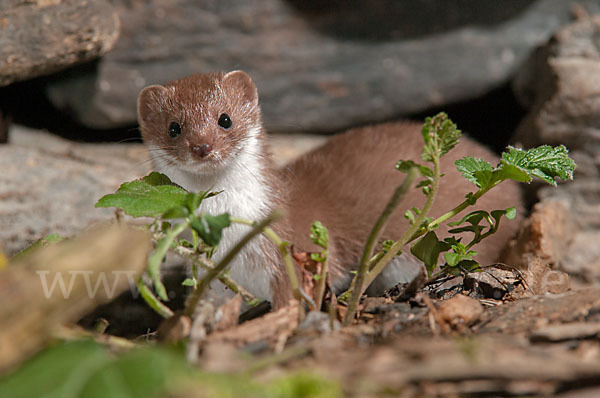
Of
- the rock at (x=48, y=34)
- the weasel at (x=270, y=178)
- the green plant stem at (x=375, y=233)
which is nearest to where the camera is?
the green plant stem at (x=375, y=233)

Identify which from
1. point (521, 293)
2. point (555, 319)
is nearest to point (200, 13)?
point (521, 293)

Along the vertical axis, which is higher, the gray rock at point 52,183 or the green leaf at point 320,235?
the green leaf at point 320,235

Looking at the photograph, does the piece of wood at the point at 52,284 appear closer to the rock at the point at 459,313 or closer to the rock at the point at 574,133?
the rock at the point at 459,313

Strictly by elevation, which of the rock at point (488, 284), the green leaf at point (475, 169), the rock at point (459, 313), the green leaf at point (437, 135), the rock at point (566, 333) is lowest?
the rock at point (488, 284)

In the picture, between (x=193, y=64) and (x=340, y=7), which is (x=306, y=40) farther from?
(x=193, y=64)

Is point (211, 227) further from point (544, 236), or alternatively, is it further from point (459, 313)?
point (544, 236)

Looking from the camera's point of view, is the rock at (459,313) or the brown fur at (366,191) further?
the brown fur at (366,191)

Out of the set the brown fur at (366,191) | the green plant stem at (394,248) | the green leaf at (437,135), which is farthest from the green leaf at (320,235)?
the brown fur at (366,191)
